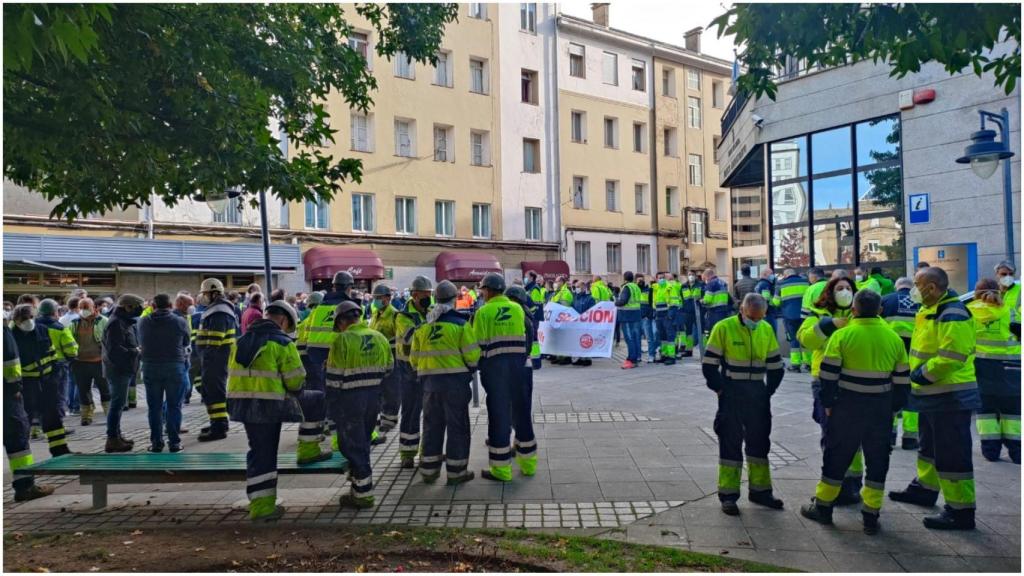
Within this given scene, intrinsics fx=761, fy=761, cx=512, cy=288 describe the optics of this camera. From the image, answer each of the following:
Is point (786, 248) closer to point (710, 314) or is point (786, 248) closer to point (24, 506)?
point (710, 314)

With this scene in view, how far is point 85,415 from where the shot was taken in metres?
11.1

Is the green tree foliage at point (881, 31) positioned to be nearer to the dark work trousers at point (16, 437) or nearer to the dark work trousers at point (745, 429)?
the dark work trousers at point (745, 429)

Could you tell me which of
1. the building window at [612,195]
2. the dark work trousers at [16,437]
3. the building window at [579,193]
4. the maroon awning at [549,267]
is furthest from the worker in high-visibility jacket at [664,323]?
the building window at [612,195]

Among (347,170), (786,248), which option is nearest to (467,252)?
(786,248)

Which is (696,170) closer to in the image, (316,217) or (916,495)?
(316,217)

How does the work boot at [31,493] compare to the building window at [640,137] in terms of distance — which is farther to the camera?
the building window at [640,137]

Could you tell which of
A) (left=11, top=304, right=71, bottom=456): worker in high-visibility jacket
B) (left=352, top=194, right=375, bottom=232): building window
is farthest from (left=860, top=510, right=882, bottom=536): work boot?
(left=352, top=194, right=375, bottom=232): building window

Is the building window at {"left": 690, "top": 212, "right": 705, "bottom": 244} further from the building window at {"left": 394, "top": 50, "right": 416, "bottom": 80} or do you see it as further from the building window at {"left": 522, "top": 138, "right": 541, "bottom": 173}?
the building window at {"left": 394, "top": 50, "right": 416, "bottom": 80}

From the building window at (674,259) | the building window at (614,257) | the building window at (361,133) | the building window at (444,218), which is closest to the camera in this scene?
the building window at (361,133)

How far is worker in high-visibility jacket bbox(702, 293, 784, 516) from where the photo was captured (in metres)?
6.07

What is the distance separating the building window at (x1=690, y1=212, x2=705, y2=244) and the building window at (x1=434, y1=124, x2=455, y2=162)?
15581 mm

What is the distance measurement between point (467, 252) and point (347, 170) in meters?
25.7

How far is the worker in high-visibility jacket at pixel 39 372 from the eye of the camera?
25.4ft

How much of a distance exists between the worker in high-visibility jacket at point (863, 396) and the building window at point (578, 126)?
32.9 metres
